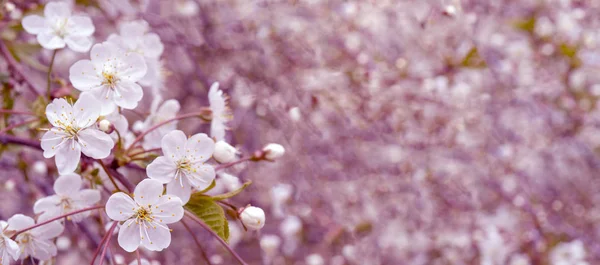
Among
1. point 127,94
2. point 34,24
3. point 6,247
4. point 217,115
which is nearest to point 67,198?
point 6,247

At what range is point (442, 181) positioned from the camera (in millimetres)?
2879

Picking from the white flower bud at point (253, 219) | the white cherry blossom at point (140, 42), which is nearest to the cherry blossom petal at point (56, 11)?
A: the white cherry blossom at point (140, 42)

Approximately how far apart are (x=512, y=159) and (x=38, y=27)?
2647 millimetres

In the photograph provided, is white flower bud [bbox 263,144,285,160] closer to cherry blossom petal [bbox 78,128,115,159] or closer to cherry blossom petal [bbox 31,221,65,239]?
cherry blossom petal [bbox 78,128,115,159]

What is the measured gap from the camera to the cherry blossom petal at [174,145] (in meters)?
1.03

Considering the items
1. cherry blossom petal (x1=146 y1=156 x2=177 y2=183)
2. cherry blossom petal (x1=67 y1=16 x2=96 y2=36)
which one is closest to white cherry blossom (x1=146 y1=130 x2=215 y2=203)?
cherry blossom petal (x1=146 y1=156 x2=177 y2=183)

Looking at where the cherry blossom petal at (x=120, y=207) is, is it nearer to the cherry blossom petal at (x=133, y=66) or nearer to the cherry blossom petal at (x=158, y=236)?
the cherry blossom petal at (x=158, y=236)

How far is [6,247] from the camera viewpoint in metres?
1.02

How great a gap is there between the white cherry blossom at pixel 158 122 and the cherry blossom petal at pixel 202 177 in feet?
0.62

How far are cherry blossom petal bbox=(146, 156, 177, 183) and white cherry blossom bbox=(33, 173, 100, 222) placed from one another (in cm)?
17

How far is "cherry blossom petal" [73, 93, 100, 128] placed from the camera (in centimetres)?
103

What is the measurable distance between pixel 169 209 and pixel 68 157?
232mm

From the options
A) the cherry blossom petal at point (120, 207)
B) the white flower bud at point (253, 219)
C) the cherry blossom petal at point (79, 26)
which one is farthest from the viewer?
the cherry blossom petal at point (79, 26)

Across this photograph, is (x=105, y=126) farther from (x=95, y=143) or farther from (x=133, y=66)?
(x=133, y=66)
